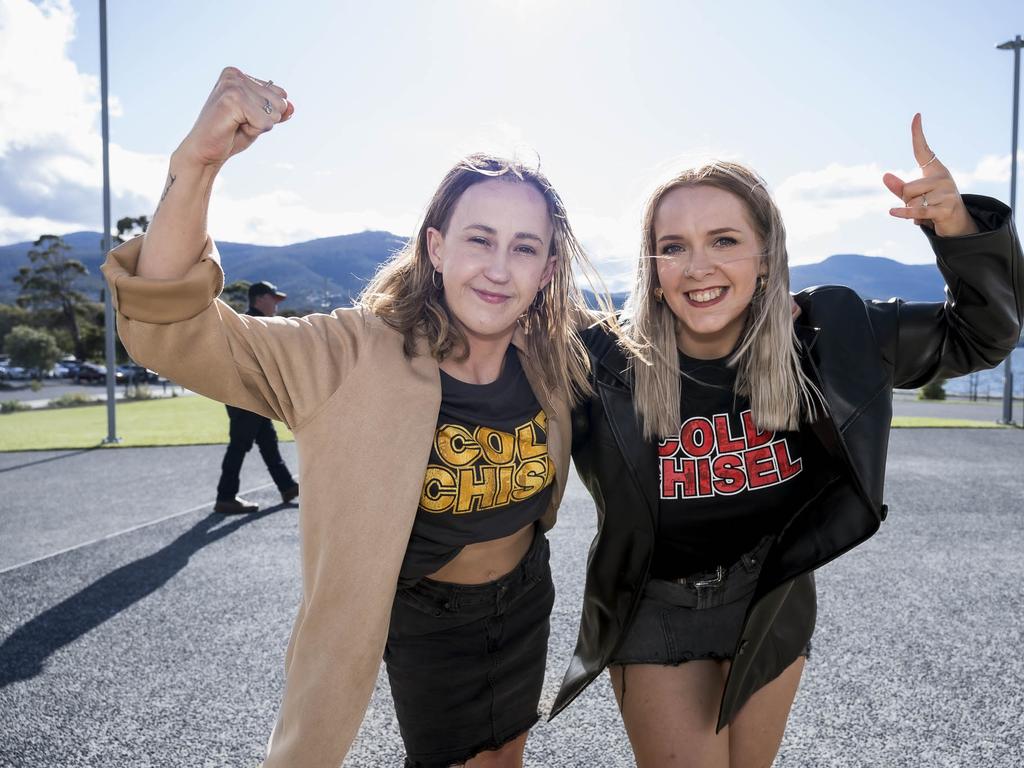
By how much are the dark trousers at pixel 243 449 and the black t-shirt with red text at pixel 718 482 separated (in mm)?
5833

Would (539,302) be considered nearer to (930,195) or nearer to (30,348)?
(930,195)

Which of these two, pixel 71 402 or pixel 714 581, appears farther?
pixel 71 402

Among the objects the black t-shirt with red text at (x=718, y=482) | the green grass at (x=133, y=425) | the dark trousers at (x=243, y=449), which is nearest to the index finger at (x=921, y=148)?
the black t-shirt with red text at (x=718, y=482)

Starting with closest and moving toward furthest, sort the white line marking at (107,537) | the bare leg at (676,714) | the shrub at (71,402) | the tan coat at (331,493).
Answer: the tan coat at (331,493), the bare leg at (676,714), the white line marking at (107,537), the shrub at (71,402)

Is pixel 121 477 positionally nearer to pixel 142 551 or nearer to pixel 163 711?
pixel 142 551

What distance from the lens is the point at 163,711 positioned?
3.42m

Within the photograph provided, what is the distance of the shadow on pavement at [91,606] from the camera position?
407cm

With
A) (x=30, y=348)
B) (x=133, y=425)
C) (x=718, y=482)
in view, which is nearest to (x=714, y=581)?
(x=718, y=482)

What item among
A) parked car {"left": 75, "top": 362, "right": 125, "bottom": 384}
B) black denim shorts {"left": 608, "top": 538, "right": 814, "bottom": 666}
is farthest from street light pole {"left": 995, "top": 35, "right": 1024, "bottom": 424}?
parked car {"left": 75, "top": 362, "right": 125, "bottom": 384}

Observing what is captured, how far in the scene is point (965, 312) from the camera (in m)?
2.25

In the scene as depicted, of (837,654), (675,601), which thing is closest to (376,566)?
(675,601)

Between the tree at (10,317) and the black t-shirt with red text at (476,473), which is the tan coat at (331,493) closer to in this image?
the black t-shirt with red text at (476,473)

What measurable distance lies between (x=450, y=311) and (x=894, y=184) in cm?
142

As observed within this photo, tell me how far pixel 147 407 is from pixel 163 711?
23938 mm
